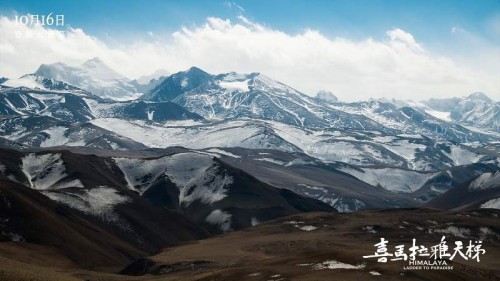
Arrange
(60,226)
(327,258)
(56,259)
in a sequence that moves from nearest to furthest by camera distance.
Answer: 1. (327,258)
2. (56,259)
3. (60,226)

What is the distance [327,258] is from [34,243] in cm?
9914

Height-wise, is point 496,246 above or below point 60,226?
below

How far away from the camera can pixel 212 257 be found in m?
151

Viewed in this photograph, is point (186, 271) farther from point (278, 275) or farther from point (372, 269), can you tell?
point (372, 269)

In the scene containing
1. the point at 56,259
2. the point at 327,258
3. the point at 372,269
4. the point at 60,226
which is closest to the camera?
the point at 372,269

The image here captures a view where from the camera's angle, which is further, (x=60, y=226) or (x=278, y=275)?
A: (x=60, y=226)

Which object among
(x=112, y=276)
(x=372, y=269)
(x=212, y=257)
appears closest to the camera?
(x=372, y=269)

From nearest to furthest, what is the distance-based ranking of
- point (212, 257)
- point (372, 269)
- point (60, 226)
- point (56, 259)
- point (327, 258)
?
point (372, 269), point (327, 258), point (212, 257), point (56, 259), point (60, 226)

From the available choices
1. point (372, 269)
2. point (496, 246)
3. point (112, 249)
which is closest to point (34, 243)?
point (112, 249)

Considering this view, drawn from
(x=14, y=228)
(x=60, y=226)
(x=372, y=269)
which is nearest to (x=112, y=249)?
(x=60, y=226)

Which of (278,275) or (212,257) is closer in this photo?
(278,275)

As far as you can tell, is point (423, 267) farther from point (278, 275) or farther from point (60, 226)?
point (60, 226)

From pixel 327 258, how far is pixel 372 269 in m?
14.0

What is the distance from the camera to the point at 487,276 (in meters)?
94.1
